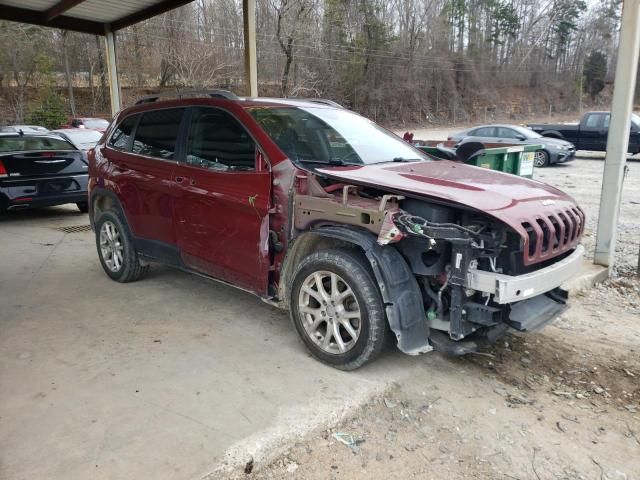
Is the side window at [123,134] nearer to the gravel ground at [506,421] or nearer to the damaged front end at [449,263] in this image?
the damaged front end at [449,263]

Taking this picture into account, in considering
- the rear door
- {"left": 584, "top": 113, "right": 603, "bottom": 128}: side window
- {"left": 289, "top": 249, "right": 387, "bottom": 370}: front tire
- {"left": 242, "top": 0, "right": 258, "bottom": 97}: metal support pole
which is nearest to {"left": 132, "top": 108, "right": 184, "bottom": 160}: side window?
the rear door

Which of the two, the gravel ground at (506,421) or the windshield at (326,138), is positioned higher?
the windshield at (326,138)

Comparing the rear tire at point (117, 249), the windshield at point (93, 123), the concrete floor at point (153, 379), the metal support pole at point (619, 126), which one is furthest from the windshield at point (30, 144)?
the windshield at point (93, 123)

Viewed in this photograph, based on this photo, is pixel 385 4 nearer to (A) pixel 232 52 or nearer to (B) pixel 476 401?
(A) pixel 232 52

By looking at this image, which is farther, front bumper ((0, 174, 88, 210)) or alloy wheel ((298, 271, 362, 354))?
front bumper ((0, 174, 88, 210))

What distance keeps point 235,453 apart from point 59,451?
35.3 inches

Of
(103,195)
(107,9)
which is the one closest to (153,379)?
(103,195)

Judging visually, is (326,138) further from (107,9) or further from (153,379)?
(107,9)

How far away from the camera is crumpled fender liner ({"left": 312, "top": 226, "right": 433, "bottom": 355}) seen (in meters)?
3.04

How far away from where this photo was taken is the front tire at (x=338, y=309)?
3.15 meters

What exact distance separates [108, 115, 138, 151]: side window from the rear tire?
681 millimetres

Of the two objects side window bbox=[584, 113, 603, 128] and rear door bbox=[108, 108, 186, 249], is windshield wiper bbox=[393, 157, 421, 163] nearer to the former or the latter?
rear door bbox=[108, 108, 186, 249]

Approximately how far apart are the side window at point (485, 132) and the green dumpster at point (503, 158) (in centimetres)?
1027

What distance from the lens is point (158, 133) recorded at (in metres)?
4.68
